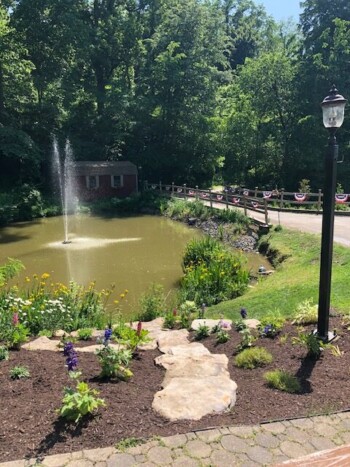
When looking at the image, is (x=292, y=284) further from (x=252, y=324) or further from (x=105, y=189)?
(x=105, y=189)

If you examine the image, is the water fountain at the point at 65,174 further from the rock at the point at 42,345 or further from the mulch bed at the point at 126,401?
the mulch bed at the point at 126,401

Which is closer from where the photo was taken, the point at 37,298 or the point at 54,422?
the point at 54,422

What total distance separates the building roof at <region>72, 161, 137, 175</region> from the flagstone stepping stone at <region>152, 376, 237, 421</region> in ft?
83.3

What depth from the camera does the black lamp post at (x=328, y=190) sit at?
4.54 m

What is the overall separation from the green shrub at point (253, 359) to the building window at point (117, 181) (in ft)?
82.7

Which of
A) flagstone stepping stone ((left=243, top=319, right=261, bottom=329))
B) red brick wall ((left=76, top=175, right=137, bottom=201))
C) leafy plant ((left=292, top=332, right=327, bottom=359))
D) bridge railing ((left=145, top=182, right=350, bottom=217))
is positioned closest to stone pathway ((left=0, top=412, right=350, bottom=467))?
leafy plant ((left=292, top=332, right=327, bottom=359))

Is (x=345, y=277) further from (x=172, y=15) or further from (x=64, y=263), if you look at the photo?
(x=172, y=15)

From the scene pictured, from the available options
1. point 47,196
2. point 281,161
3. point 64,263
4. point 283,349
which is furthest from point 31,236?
point 281,161

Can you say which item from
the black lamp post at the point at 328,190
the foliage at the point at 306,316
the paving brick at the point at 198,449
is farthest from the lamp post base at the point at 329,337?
the paving brick at the point at 198,449

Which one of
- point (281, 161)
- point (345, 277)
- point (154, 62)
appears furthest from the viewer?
point (154, 62)

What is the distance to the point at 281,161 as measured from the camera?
29953 millimetres

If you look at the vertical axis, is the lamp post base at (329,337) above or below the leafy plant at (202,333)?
above

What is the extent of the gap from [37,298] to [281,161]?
25964 millimetres

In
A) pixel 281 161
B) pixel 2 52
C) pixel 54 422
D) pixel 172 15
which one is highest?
pixel 172 15
